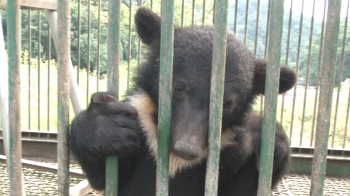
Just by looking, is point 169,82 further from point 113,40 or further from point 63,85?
point 63,85

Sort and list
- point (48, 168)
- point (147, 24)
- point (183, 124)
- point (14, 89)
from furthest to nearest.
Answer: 1. point (48, 168)
2. point (147, 24)
3. point (183, 124)
4. point (14, 89)

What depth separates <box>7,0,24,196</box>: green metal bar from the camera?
1807 millimetres

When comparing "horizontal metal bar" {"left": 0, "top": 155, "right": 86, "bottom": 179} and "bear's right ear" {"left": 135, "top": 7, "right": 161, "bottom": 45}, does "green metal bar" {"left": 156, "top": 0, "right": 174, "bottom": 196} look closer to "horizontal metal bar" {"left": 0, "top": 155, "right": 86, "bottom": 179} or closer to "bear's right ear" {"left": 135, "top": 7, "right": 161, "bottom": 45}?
"bear's right ear" {"left": 135, "top": 7, "right": 161, "bottom": 45}

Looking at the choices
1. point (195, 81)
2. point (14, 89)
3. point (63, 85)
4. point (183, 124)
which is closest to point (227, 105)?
point (195, 81)

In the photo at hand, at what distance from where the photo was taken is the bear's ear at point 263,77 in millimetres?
2582

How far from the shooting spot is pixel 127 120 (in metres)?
2.09

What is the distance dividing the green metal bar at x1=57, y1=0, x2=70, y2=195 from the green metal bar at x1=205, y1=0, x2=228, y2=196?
652 millimetres

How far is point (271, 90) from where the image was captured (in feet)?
Answer: 5.82

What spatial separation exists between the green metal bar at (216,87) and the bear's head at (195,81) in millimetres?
110

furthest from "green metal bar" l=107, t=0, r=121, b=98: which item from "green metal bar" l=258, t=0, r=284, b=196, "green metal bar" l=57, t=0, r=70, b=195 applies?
"green metal bar" l=258, t=0, r=284, b=196

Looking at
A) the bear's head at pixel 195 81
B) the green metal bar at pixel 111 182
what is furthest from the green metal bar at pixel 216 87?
the green metal bar at pixel 111 182

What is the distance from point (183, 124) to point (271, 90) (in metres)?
0.48

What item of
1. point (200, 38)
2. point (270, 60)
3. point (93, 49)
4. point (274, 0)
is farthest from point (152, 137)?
point (93, 49)

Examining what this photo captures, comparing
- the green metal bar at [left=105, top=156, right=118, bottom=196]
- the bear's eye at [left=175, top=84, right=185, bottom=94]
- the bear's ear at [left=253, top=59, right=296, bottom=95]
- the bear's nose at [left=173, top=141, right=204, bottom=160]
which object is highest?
the bear's ear at [left=253, top=59, right=296, bottom=95]
